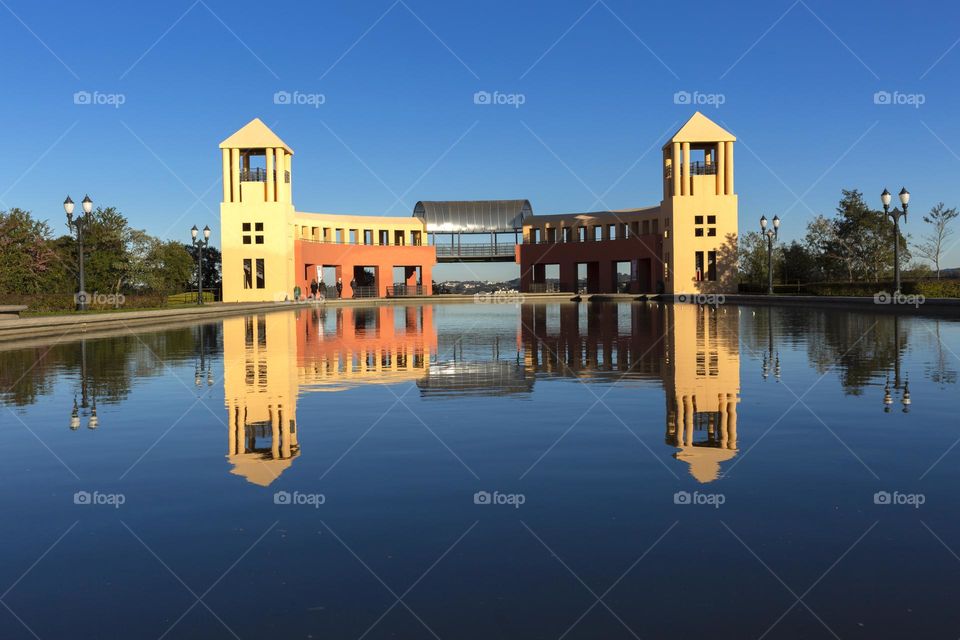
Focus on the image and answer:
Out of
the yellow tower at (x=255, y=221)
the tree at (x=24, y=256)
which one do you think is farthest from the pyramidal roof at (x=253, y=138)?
the tree at (x=24, y=256)

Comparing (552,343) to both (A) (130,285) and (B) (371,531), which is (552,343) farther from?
(A) (130,285)

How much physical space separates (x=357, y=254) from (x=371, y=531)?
74.2m

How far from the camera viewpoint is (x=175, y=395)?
38.2ft

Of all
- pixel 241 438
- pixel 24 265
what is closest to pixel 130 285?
pixel 24 265

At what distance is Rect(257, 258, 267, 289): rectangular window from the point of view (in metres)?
65.7

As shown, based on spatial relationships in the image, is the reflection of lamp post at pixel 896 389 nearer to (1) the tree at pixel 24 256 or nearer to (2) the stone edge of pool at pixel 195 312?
(2) the stone edge of pool at pixel 195 312

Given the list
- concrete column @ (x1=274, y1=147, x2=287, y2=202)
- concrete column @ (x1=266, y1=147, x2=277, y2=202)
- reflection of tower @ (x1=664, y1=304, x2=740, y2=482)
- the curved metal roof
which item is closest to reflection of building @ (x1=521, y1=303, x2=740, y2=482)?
reflection of tower @ (x1=664, y1=304, x2=740, y2=482)

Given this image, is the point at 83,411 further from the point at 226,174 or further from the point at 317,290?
the point at 317,290

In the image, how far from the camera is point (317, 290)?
7069 cm

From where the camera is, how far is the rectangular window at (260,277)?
65.7 metres

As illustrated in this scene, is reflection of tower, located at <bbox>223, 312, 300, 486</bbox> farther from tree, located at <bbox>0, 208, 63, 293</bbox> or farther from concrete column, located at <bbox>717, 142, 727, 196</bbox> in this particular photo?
concrete column, located at <bbox>717, 142, 727, 196</bbox>

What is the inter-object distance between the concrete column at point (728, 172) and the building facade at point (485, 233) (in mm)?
82

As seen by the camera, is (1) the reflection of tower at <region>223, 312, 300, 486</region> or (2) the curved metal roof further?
(2) the curved metal roof

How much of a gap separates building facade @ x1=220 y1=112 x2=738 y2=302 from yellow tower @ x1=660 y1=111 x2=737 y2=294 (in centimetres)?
8
